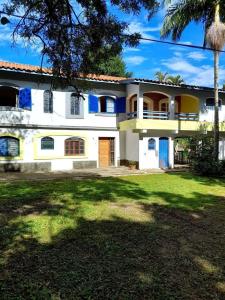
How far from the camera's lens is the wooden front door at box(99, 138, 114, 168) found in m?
23.3

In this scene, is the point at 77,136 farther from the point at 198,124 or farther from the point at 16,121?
the point at 198,124

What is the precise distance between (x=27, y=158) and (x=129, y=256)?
15.2m

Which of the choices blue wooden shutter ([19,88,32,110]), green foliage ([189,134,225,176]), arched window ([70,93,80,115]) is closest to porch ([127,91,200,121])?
arched window ([70,93,80,115])

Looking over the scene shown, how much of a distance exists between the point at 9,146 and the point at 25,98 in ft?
9.97

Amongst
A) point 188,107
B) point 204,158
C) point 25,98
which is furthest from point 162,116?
point 25,98

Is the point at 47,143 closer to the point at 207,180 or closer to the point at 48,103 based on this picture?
the point at 48,103

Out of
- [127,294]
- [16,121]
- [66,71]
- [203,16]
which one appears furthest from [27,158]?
[127,294]

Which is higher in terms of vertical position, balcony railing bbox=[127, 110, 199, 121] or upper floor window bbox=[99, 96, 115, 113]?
upper floor window bbox=[99, 96, 115, 113]

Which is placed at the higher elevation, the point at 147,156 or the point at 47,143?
the point at 47,143

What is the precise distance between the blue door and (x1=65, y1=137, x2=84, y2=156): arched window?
559 centimetres

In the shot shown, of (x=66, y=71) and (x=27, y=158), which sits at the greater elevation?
(x=66, y=71)

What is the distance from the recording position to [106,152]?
23578mm

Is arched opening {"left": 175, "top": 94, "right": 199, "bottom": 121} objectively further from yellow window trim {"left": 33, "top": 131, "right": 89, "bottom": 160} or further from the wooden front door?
yellow window trim {"left": 33, "top": 131, "right": 89, "bottom": 160}

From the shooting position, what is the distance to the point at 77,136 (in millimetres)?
21984
